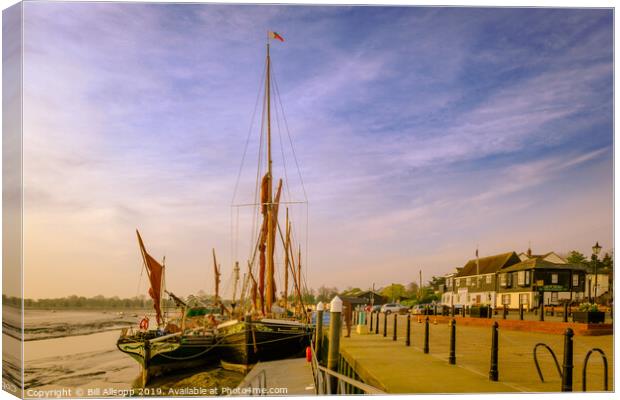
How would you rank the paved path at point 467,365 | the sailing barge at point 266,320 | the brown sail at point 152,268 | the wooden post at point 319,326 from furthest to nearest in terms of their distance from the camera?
the sailing barge at point 266,320, the wooden post at point 319,326, the brown sail at point 152,268, the paved path at point 467,365

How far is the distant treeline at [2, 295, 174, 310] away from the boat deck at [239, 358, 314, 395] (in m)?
2.69

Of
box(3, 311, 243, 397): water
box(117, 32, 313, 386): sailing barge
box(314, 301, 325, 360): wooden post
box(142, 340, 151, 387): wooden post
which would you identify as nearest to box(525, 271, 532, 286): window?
box(314, 301, 325, 360): wooden post

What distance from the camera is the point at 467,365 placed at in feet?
34.9

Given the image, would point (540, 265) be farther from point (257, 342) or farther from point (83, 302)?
point (83, 302)

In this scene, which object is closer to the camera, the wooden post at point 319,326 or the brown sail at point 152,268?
the brown sail at point 152,268

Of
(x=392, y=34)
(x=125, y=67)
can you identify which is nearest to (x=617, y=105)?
(x=392, y=34)

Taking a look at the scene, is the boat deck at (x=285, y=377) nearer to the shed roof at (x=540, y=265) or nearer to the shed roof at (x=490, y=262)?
the shed roof at (x=490, y=262)

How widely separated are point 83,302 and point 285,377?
4.43 metres

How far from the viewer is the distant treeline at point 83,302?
1014 cm

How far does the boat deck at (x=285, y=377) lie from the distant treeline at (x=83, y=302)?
2.69 meters

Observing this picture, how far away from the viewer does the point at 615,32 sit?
1053 cm

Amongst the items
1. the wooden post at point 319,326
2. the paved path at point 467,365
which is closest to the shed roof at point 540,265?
the paved path at point 467,365

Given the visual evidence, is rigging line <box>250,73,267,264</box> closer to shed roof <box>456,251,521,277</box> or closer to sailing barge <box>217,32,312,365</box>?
sailing barge <box>217,32,312,365</box>

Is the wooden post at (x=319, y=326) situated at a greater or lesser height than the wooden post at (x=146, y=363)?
greater
